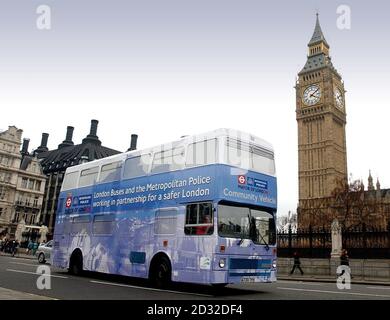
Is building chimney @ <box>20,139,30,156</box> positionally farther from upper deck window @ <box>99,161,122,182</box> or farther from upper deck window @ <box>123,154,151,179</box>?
upper deck window @ <box>123,154,151,179</box>

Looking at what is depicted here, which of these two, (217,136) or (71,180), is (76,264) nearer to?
(71,180)

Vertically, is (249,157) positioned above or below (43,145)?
below

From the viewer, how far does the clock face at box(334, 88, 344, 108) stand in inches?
3970

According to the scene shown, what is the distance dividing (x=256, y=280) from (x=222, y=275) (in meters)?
1.33

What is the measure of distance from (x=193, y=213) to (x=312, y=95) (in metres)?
96.2

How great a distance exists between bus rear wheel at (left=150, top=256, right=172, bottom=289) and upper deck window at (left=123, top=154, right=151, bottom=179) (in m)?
3.04

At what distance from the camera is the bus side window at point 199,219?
10.4 meters

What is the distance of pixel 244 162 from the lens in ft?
36.7

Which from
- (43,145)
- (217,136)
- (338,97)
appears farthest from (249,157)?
(338,97)

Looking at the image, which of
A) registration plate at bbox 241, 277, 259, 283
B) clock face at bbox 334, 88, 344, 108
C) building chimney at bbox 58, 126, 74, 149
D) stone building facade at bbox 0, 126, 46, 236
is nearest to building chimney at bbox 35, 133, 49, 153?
building chimney at bbox 58, 126, 74, 149

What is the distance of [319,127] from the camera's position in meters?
98.9

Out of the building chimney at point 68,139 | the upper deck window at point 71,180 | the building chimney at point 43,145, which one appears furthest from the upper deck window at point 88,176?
the building chimney at point 43,145

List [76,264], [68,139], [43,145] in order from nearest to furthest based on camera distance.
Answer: [76,264] < [68,139] < [43,145]
